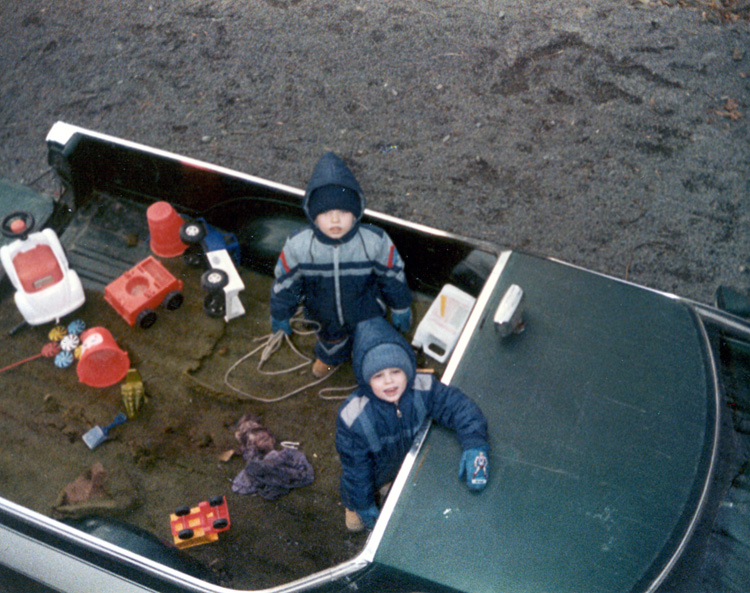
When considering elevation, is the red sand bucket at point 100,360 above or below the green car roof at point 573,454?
below

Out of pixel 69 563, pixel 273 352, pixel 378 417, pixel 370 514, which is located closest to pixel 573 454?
pixel 378 417

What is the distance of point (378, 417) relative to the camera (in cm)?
265

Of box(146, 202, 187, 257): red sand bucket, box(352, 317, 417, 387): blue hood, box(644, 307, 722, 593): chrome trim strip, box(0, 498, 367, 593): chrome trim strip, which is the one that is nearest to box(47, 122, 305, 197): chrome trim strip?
box(146, 202, 187, 257): red sand bucket

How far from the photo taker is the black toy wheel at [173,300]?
384 cm

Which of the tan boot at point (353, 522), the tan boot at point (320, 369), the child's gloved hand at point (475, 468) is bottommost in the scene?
the tan boot at point (353, 522)

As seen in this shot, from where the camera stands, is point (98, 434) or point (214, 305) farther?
point (214, 305)

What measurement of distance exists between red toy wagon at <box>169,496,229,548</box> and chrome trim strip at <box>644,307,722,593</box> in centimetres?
195

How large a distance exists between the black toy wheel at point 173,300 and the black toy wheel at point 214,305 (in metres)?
0.15

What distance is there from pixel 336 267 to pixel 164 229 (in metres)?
1.31

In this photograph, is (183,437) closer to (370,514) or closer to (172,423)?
(172,423)

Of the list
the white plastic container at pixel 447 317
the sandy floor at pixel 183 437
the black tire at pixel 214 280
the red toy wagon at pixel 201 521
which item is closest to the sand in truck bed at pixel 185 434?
the sandy floor at pixel 183 437

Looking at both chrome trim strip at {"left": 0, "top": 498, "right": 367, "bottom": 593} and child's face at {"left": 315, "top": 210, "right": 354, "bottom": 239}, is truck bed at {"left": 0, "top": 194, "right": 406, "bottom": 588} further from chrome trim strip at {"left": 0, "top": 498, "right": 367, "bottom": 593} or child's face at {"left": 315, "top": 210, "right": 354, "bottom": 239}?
child's face at {"left": 315, "top": 210, "right": 354, "bottom": 239}

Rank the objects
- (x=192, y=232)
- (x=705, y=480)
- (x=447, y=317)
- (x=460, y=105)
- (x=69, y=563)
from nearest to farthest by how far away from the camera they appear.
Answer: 1. (x=705, y=480)
2. (x=69, y=563)
3. (x=447, y=317)
4. (x=192, y=232)
5. (x=460, y=105)

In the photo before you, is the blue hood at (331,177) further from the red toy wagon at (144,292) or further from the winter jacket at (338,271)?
the red toy wagon at (144,292)
